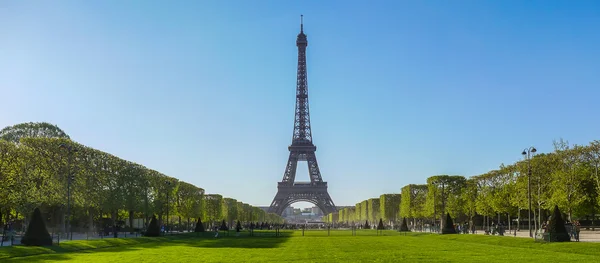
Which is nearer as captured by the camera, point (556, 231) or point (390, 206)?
point (556, 231)

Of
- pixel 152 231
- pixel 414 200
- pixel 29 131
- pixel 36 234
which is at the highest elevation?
pixel 29 131

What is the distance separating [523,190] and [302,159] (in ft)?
271

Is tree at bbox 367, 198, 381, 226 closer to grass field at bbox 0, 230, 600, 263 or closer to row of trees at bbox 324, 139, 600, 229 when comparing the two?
row of trees at bbox 324, 139, 600, 229

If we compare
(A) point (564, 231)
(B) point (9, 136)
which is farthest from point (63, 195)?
(A) point (564, 231)

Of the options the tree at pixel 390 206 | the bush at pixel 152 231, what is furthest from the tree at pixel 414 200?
the bush at pixel 152 231

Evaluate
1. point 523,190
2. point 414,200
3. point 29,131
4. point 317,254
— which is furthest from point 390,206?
point 317,254

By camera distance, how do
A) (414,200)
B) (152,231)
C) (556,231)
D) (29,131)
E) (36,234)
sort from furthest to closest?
(414,200) → (29,131) → (152,231) → (556,231) → (36,234)

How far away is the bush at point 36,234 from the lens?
126ft

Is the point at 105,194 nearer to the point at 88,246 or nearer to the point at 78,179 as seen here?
the point at 78,179

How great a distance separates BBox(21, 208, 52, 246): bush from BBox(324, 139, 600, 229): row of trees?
35.8 meters

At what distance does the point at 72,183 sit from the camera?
5572 cm

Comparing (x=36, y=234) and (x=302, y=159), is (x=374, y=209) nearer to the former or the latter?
(x=302, y=159)

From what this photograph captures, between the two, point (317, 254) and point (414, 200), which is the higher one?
point (414, 200)

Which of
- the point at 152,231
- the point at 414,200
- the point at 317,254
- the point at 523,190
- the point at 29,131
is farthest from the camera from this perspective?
the point at 414,200
